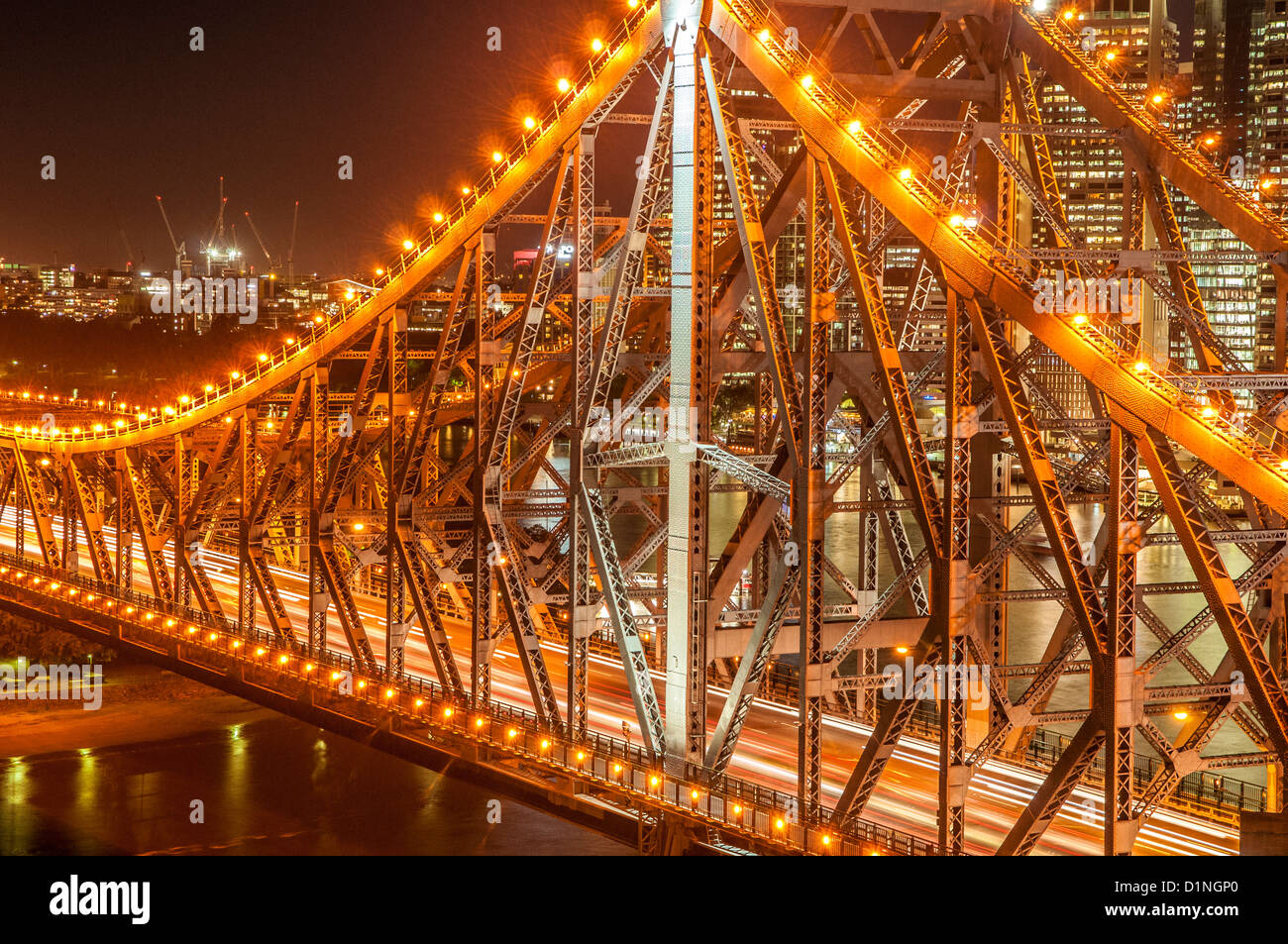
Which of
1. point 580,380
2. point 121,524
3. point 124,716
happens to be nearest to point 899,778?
point 580,380

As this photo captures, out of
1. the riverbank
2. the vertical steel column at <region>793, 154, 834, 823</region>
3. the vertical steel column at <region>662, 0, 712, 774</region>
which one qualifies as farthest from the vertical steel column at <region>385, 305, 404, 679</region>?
the riverbank

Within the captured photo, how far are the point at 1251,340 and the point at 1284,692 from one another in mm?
84208

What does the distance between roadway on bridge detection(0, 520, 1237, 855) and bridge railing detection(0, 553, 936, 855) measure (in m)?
1.50

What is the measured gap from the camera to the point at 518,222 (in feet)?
109

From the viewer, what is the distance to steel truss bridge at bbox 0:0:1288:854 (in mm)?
20141

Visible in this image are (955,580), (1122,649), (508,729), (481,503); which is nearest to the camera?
(1122,649)

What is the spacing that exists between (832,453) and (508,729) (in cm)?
782

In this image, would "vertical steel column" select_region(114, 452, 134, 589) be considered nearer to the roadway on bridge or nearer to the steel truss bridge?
the roadway on bridge

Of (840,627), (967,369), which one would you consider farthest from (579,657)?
(967,369)

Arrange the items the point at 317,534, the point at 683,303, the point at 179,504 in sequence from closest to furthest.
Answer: the point at 683,303, the point at 317,534, the point at 179,504

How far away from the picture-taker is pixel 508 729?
3106 centimetres

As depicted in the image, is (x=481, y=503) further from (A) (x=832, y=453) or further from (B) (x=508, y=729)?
(A) (x=832, y=453)

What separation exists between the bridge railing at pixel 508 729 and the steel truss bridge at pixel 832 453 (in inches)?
3.6

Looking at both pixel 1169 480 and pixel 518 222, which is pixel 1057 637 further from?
pixel 518 222
